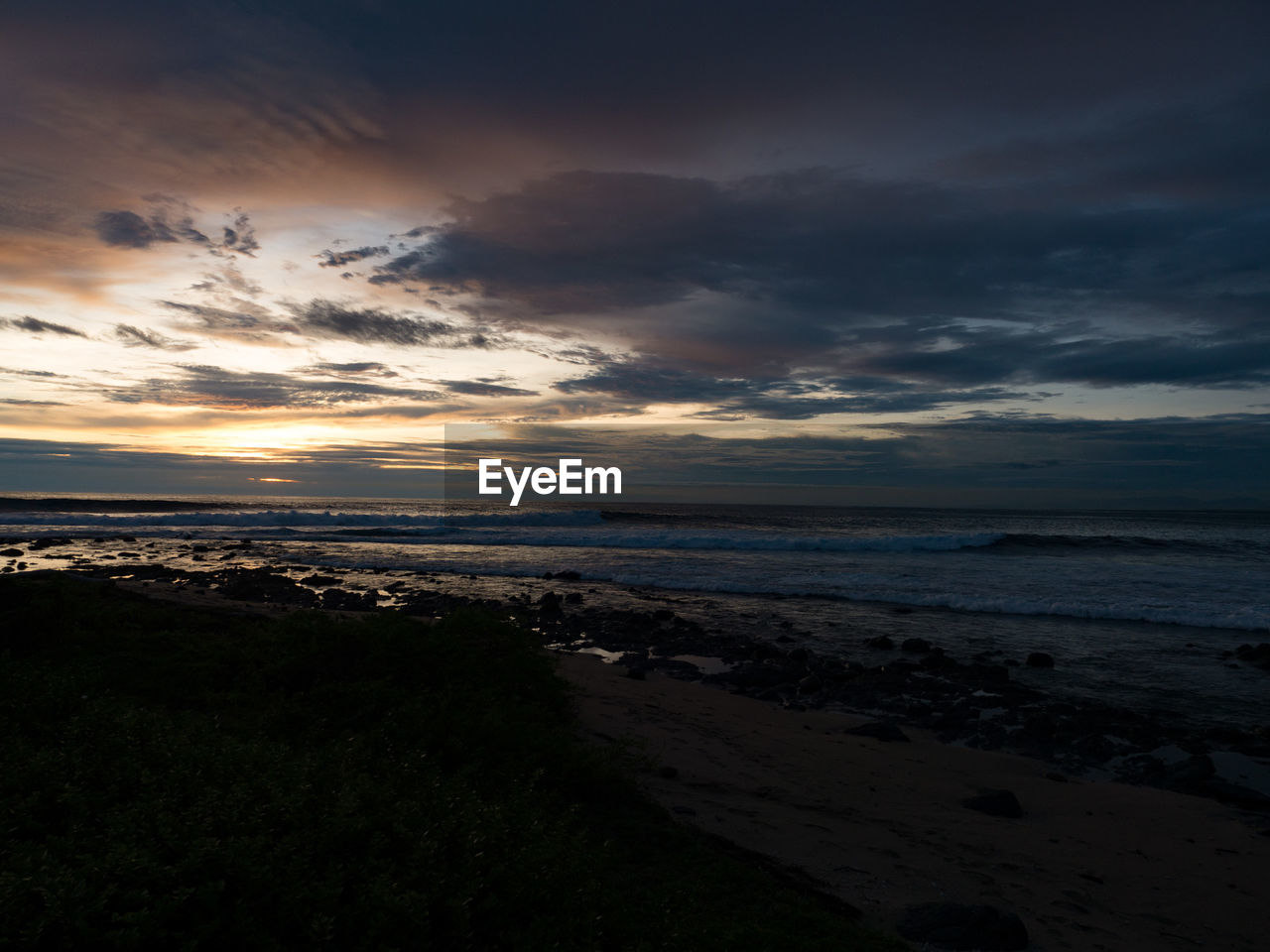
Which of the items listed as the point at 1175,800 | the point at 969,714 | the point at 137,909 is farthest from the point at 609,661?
the point at 137,909

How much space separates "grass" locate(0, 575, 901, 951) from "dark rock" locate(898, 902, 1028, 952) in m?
0.70

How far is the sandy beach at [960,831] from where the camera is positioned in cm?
598

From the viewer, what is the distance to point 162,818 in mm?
3574

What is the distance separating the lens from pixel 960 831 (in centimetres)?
741

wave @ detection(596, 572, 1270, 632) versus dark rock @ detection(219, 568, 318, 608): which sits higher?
dark rock @ detection(219, 568, 318, 608)

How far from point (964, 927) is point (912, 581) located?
2377 cm

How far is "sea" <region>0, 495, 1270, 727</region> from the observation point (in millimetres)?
15469

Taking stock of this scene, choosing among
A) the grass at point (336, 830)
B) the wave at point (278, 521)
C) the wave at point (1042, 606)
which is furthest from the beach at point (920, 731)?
the wave at point (278, 521)

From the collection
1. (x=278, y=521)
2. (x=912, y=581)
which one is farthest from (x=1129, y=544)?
(x=278, y=521)

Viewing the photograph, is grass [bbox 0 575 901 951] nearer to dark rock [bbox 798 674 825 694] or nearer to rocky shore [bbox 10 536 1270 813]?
rocky shore [bbox 10 536 1270 813]

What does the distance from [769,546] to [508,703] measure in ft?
114

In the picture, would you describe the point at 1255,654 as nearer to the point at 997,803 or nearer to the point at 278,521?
the point at 997,803

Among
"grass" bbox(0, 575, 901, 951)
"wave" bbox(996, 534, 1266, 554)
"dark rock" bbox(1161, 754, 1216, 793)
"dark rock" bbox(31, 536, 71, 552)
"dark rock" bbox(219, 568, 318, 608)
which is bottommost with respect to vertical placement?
"dark rock" bbox(1161, 754, 1216, 793)

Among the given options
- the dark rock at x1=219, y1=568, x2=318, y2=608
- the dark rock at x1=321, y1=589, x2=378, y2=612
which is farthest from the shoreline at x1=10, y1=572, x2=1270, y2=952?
the dark rock at x1=219, y1=568, x2=318, y2=608
